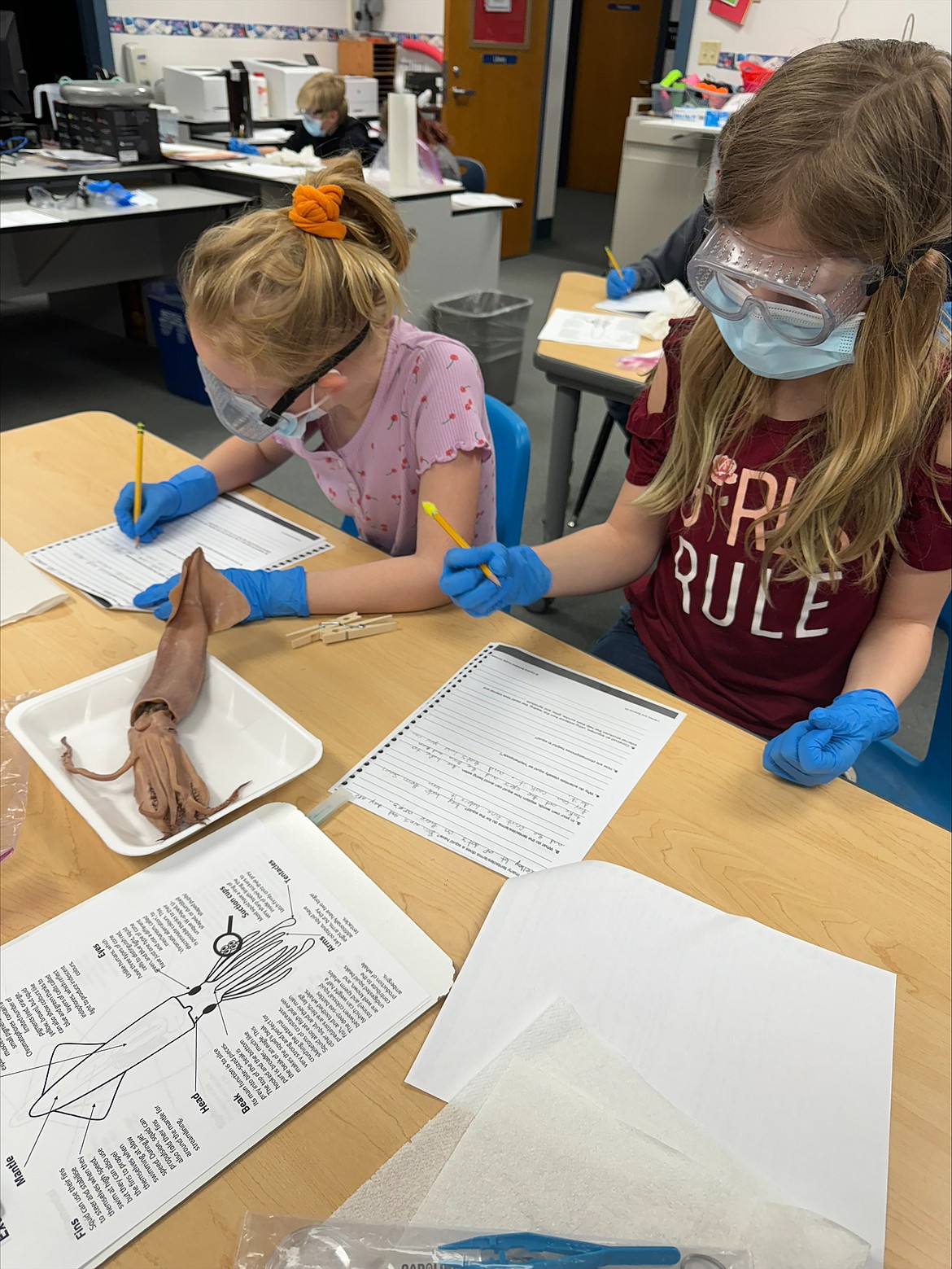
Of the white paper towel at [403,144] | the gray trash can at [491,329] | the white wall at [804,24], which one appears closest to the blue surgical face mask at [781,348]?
the gray trash can at [491,329]

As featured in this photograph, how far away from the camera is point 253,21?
4.97 meters

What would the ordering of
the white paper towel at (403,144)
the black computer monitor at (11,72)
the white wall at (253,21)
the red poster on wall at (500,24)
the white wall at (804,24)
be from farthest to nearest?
the red poster on wall at (500,24) → the white wall at (253,21) → the white wall at (804,24) → the black computer monitor at (11,72) → the white paper towel at (403,144)

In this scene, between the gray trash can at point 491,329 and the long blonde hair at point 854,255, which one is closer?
the long blonde hair at point 854,255

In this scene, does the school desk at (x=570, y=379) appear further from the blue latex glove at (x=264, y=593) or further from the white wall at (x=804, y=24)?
the white wall at (x=804, y=24)

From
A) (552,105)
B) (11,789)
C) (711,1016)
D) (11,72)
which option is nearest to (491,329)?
(11,72)

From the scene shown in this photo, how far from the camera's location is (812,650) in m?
1.04

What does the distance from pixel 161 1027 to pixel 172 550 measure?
0.71 metres

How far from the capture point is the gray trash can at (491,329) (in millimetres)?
3166

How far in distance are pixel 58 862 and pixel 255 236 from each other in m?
0.73

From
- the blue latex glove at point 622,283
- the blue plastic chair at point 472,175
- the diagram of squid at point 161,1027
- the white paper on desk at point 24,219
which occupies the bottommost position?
the diagram of squid at point 161,1027

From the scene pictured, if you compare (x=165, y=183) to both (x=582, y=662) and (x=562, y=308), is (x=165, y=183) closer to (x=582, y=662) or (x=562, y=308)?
(x=562, y=308)

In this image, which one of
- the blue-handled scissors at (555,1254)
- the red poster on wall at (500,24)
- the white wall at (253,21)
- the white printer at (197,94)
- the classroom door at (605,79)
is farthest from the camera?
the classroom door at (605,79)

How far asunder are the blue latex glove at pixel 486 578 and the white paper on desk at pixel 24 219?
236 centimetres

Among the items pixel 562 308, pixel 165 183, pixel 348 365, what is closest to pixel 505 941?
pixel 348 365
